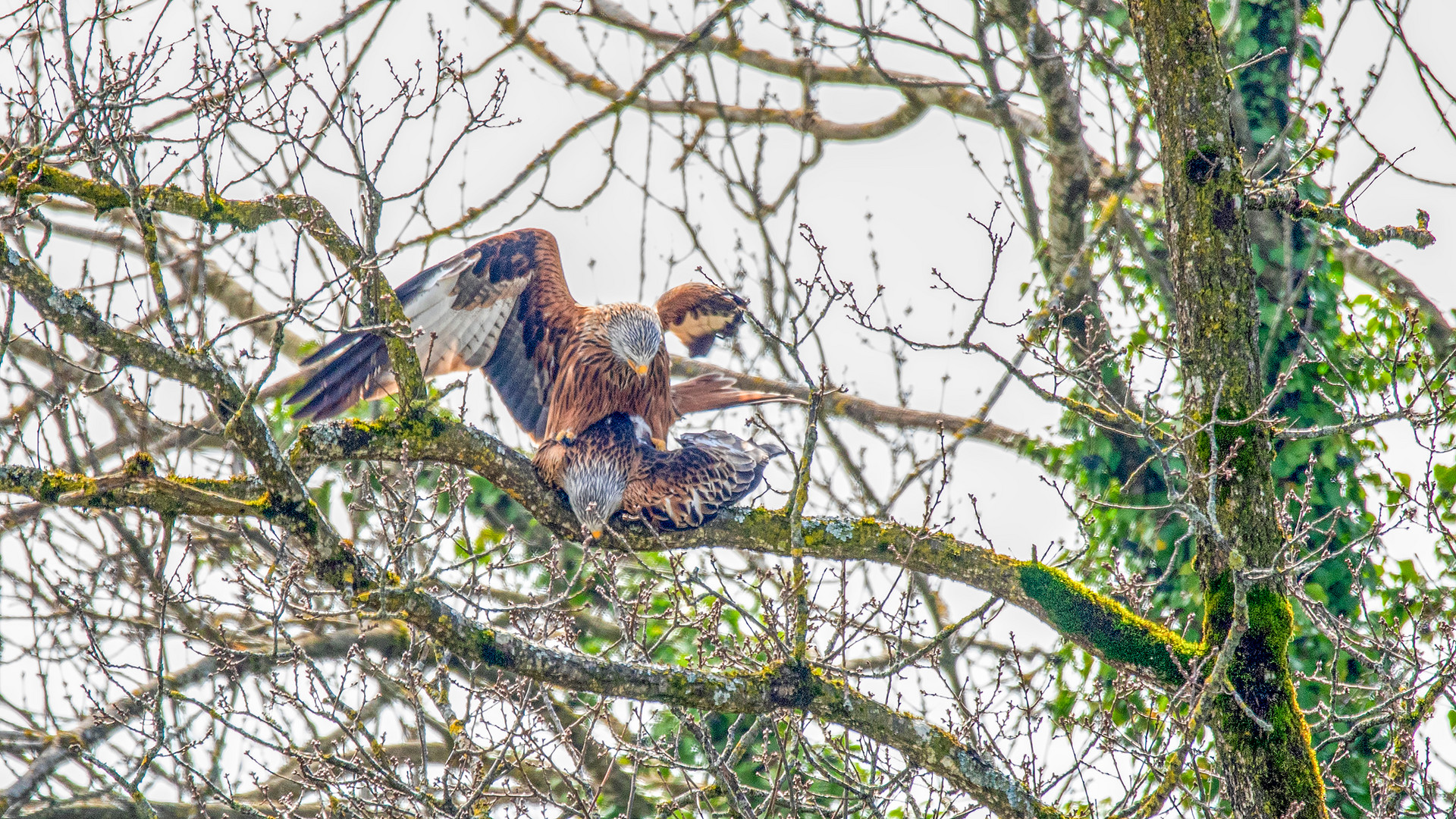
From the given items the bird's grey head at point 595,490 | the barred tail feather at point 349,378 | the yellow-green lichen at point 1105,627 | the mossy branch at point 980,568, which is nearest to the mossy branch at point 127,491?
the mossy branch at point 980,568

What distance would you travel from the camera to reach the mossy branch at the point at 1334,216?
366 centimetres

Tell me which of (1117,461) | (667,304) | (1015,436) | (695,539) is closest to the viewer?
(695,539)

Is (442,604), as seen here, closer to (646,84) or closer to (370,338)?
(370,338)

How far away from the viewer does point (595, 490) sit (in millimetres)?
4203

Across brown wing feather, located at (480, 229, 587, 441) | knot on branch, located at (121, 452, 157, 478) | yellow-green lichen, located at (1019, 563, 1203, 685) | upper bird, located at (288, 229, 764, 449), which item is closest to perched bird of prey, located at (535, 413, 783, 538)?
upper bird, located at (288, 229, 764, 449)

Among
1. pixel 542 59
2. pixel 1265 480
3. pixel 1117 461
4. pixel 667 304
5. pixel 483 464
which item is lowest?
pixel 1265 480

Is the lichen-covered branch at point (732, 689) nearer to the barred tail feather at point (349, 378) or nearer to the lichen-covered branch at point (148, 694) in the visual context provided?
the lichen-covered branch at point (148, 694)

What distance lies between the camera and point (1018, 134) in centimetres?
691

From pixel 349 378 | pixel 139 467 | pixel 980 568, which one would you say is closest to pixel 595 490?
pixel 349 378

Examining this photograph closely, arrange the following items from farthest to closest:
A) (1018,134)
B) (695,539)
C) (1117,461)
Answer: (1018,134) → (1117,461) → (695,539)

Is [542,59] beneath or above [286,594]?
above

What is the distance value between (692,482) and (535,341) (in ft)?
4.66

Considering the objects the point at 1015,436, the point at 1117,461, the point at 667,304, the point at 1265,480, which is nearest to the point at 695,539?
the point at 667,304

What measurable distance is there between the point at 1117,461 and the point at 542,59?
4.68m
